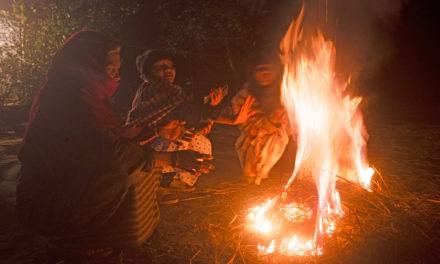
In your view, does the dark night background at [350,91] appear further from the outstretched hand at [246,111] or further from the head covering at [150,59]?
the head covering at [150,59]

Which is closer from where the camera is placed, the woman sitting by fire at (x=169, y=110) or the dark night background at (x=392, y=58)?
the woman sitting by fire at (x=169, y=110)

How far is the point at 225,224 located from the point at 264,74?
243 centimetres

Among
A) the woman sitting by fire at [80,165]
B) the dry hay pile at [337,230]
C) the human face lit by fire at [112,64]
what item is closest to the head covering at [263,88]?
the dry hay pile at [337,230]

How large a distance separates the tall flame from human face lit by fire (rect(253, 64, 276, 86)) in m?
0.37

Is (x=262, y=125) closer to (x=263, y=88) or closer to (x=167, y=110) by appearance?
(x=263, y=88)

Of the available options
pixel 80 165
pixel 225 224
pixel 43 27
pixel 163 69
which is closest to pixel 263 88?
pixel 163 69

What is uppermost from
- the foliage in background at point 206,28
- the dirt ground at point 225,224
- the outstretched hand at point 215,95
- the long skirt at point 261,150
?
the foliage in background at point 206,28

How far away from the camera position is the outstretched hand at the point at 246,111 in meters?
4.70

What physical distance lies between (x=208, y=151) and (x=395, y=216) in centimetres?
275

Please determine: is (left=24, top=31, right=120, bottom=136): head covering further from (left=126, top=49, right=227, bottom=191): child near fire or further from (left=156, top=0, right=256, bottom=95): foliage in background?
(left=156, top=0, right=256, bottom=95): foliage in background

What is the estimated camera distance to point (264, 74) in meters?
4.77

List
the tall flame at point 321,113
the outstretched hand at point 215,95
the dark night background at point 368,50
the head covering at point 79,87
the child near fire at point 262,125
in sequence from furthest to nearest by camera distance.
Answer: the dark night background at point 368,50 < the child near fire at point 262,125 < the outstretched hand at point 215,95 < the tall flame at point 321,113 < the head covering at point 79,87

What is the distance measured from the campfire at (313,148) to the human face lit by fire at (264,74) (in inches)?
13.8

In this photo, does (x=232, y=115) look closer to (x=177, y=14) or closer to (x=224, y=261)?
(x=224, y=261)
